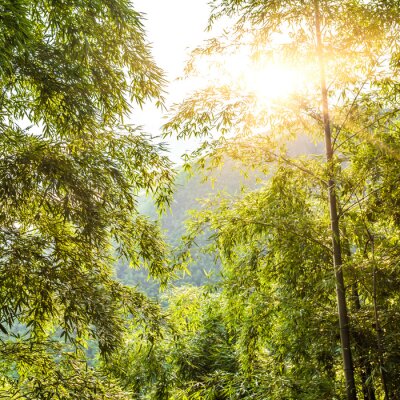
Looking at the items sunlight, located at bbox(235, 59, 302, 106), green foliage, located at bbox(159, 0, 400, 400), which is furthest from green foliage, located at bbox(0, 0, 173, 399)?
sunlight, located at bbox(235, 59, 302, 106)

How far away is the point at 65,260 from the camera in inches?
157

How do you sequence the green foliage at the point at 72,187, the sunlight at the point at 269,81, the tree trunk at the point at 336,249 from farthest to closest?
the sunlight at the point at 269,81
the tree trunk at the point at 336,249
the green foliage at the point at 72,187

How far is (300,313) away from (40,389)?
7.68 ft

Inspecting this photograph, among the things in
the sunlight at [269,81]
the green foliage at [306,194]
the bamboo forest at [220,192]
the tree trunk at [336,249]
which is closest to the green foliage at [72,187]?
the bamboo forest at [220,192]

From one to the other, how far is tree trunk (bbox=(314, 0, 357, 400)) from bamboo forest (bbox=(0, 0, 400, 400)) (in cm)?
2

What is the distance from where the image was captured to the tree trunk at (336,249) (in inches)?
162

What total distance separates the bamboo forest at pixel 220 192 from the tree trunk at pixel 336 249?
2 centimetres

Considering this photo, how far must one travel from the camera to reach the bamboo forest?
3.79 metres

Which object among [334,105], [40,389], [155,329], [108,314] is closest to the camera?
[40,389]

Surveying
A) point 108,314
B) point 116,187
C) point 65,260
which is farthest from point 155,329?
point 116,187

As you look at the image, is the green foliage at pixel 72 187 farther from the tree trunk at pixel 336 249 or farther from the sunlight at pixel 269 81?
the tree trunk at pixel 336 249

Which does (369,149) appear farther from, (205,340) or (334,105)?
(205,340)

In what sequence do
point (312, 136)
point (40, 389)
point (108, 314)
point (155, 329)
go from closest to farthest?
point (40, 389) < point (108, 314) < point (155, 329) < point (312, 136)

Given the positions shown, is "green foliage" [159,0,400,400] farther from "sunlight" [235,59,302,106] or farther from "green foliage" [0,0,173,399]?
"green foliage" [0,0,173,399]
